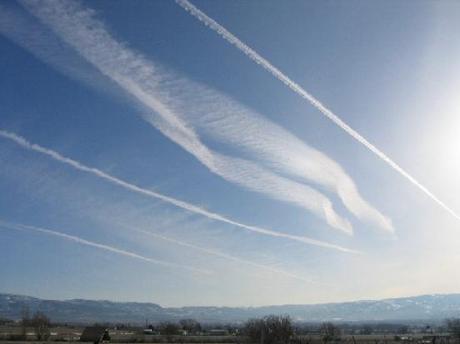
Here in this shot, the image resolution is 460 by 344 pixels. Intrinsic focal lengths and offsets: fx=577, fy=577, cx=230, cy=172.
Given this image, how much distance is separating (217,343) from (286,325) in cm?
4239

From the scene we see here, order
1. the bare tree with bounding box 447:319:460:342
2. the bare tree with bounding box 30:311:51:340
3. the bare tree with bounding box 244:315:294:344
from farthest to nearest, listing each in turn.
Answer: the bare tree with bounding box 30:311:51:340
the bare tree with bounding box 447:319:460:342
the bare tree with bounding box 244:315:294:344

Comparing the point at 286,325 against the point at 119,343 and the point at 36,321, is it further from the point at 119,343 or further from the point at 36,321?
the point at 36,321

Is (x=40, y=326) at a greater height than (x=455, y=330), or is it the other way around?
(x=40, y=326)

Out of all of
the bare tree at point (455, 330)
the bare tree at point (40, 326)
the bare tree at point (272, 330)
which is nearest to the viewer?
the bare tree at point (272, 330)

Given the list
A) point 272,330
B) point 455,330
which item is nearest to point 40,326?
point 272,330

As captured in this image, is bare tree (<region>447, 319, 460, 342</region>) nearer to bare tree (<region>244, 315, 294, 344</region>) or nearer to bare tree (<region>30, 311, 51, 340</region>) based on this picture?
bare tree (<region>244, 315, 294, 344</region>)

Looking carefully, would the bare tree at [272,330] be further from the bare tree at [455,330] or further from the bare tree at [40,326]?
the bare tree at [40,326]

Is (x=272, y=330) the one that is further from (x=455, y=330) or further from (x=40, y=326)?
(x=40, y=326)

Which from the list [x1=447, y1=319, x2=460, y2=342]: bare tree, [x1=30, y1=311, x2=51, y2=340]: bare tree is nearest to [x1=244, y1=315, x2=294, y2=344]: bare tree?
[x1=447, y1=319, x2=460, y2=342]: bare tree

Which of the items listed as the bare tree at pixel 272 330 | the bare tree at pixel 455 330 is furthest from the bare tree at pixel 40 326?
the bare tree at pixel 455 330

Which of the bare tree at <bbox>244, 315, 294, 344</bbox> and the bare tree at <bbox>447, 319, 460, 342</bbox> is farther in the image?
the bare tree at <bbox>447, 319, 460, 342</bbox>

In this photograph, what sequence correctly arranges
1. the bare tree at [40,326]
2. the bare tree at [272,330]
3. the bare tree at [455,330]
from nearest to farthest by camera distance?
1. the bare tree at [272,330]
2. the bare tree at [455,330]
3. the bare tree at [40,326]

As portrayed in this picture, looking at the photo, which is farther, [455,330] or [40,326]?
[40,326]

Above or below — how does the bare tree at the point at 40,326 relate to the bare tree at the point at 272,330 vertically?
above
